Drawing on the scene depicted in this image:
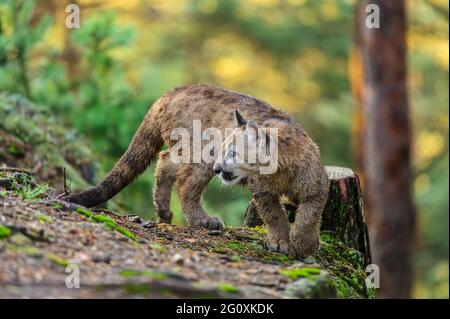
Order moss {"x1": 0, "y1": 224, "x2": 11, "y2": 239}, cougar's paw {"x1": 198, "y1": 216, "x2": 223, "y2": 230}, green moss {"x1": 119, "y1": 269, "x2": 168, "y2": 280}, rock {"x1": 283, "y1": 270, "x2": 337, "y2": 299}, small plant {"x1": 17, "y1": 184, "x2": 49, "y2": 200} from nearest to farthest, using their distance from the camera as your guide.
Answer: green moss {"x1": 119, "y1": 269, "x2": 168, "y2": 280} < rock {"x1": 283, "y1": 270, "x2": 337, "y2": 299} < moss {"x1": 0, "y1": 224, "x2": 11, "y2": 239} < small plant {"x1": 17, "y1": 184, "x2": 49, "y2": 200} < cougar's paw {"x1": 198, "y1": 216, "x2": 223, "y2": 230}

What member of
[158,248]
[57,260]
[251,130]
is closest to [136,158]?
[251,130]

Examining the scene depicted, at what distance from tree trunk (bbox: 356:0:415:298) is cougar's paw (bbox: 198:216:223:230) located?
7.50 meters

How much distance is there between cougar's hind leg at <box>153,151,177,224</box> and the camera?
974cm

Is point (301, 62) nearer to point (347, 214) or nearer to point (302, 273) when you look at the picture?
point (347, 214)

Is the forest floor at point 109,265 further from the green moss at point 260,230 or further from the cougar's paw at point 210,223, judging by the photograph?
the cougar's paw at point 210,223

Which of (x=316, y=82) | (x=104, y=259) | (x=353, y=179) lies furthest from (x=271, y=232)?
(x=316, y=82)

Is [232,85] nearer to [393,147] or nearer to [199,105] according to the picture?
[393,147]

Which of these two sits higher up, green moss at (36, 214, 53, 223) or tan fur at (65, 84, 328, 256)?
tan fur at (65, 84, 328, 256)

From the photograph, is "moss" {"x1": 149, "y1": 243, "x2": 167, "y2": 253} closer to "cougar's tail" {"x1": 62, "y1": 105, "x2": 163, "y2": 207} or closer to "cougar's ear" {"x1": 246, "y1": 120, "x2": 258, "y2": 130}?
"cougar's ear" {"x1": 246, "y1": 120, "x2": 258, "y2": 130}

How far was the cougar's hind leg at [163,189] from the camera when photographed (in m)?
9.74

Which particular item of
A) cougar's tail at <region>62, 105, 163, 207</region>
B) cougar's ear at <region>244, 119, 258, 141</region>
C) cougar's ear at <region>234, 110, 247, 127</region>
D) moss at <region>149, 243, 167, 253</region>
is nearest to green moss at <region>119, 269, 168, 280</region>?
moss at <region>149, 243, 167, 253</region>

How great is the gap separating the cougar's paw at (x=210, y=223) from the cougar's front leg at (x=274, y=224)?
107cm

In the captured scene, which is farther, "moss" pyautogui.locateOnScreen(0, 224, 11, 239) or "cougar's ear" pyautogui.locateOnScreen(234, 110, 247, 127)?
"cougar's ear" pyautogui.locateOnScreen(234, 110, 247, 127)

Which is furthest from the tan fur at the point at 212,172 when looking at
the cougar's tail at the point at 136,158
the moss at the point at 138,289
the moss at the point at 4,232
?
the moss at the point at 138,289
